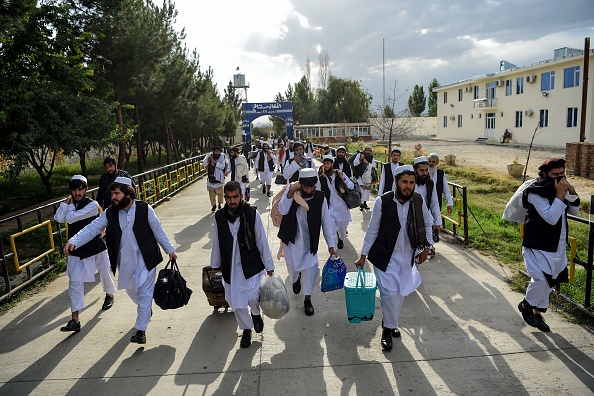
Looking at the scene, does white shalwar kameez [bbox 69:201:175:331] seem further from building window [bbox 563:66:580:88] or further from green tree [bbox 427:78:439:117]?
green tree [bbox 427:78:439:117]

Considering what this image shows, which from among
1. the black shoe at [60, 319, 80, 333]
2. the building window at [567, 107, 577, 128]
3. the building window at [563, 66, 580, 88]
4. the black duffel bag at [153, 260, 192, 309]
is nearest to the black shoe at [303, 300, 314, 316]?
the black duffel bag at [153, 260, 192, 309]

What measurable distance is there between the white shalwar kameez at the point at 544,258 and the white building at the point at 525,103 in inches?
993

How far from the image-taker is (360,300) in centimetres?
435

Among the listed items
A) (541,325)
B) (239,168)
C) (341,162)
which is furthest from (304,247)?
(239,168)

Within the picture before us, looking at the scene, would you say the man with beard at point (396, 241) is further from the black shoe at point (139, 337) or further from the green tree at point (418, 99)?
the green tree at point (418, 99)

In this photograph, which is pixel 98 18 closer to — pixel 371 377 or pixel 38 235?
pixel 38 235

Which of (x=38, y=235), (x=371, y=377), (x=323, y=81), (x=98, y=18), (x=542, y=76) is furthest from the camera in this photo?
(x=323, y=81)

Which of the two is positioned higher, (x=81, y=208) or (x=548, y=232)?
(x=81, y=208)

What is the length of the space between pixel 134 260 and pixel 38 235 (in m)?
7.11

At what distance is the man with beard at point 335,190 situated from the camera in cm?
702

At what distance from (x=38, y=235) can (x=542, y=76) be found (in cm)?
3465

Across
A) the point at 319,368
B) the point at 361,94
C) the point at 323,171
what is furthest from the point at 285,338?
the point at 361,94

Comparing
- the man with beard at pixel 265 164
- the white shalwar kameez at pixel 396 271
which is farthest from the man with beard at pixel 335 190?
the man with beard at pixel 265 164

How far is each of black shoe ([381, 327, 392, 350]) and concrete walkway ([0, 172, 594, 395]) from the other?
9 cm
